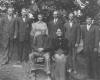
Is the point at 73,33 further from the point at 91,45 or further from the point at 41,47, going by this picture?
the point at 41,47

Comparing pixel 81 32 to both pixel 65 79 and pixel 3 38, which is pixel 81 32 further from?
pixel 3 38

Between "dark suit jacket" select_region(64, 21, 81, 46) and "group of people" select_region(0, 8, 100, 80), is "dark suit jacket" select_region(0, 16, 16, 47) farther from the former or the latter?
"dark suit jacket" select_region(64, 21, 81, 46)

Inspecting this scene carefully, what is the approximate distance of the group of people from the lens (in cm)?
753

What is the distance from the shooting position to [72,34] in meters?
8.02

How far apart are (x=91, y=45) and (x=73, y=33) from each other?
Answer: 62 cm

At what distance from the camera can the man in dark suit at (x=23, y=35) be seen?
27.9 feet

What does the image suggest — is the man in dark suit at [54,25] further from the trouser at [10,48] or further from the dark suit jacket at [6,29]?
the trouser at [10,48]

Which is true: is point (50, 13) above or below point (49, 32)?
above

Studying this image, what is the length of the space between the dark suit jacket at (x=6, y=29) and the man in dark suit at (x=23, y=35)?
192 millimetres

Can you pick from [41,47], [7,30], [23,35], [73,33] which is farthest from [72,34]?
[7,30]

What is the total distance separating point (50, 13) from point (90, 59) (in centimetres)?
207

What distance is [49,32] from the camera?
8.27 m

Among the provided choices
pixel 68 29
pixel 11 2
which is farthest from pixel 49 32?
pixel 11 2

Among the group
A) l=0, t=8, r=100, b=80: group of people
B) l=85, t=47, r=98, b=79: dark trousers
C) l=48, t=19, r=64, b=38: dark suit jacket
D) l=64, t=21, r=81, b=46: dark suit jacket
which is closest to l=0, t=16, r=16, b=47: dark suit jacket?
l=0, t=8, r=100, b=80: group of people
